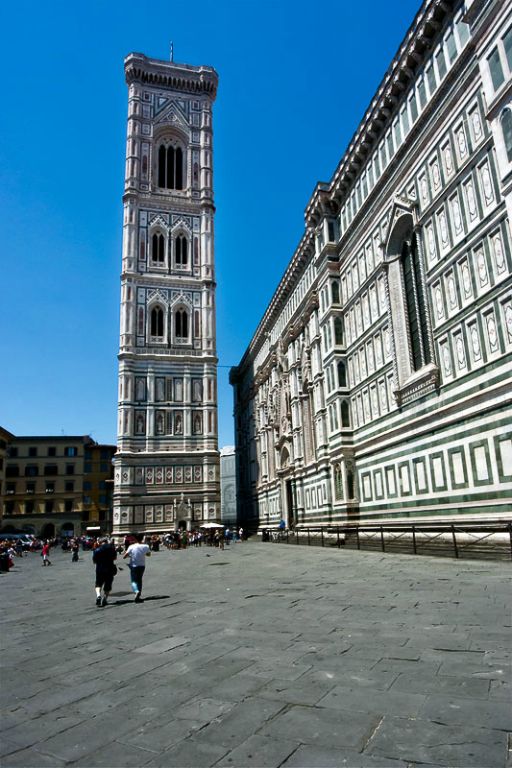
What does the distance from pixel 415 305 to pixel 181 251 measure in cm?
3809

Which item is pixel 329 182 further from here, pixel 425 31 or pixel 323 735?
pixel 323 735

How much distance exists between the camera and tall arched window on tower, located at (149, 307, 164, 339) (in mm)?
51875

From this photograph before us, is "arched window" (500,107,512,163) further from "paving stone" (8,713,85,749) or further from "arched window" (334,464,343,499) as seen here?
"arched window" (334,464,343,499)

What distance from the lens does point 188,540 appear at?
41812mm

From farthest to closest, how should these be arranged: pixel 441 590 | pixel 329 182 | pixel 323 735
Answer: pixel 329 182 → pixel 441 590 → pixel 323 735

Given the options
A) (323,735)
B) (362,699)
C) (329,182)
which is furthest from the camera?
(329,182)

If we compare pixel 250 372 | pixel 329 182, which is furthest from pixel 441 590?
pixel 250 372

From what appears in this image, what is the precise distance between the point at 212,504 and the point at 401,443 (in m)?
30.4

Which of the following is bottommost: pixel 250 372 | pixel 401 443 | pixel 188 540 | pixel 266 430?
pixel 188 540

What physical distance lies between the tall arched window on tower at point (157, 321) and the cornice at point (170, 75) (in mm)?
25379

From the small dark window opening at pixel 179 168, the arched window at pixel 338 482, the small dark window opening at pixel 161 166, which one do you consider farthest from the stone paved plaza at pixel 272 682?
the small dark window opening at pixel 179 168

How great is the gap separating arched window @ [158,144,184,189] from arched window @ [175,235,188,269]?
6232 millimetres

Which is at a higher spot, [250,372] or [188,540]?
[250,372]

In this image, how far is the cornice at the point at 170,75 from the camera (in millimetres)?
55875
